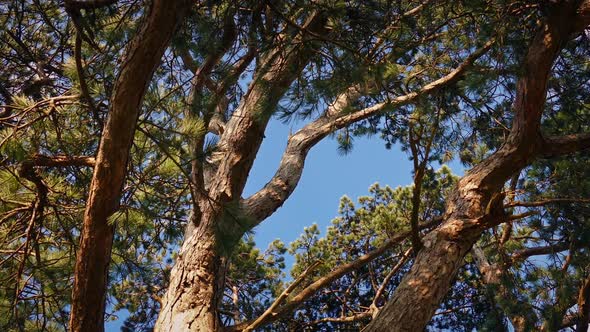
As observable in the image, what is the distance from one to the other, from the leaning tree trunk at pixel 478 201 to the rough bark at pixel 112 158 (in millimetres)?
1139

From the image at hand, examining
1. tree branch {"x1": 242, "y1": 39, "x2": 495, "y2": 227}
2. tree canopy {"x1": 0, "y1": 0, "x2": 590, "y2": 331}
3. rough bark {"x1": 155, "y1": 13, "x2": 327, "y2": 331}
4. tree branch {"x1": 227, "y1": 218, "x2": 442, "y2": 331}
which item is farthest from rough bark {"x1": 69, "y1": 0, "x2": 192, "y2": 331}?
tree branch {"x1": 242, "y1": 39, "x2": 495, "y2": 227}

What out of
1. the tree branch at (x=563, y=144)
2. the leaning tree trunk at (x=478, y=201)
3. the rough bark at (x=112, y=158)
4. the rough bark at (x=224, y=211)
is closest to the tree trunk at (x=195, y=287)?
the rough bark at (x=224, y=211)

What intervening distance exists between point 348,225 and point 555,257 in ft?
12.0

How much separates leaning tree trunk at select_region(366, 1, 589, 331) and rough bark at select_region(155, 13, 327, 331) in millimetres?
→ 793

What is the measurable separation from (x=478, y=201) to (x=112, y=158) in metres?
1.80

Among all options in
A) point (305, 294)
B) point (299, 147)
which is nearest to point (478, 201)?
point (305, 294)

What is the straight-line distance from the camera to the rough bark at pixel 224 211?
2.80 meters

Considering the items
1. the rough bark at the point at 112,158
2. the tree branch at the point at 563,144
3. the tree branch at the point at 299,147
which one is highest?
the tree branch at the point at 299,147

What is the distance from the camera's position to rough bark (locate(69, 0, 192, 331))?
6.78 feet

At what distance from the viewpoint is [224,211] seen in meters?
2.71

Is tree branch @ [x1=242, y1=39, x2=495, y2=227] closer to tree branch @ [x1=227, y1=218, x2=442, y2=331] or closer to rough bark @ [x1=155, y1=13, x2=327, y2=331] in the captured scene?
rough bark @ [x1=155, y1=13, x2=327, y2=331]

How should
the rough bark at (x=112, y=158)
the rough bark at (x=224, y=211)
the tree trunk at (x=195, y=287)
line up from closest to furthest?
1. the rough bark at (x=112, y=158)
2. the rough bark at (x=224, y=211)
3. the tree trunk at (x=195, y=287)

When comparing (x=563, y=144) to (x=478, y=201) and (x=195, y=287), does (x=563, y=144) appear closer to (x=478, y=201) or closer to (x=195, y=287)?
(x=478, y=201)

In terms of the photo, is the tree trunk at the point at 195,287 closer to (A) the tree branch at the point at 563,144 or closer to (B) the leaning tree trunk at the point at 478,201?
(B) the leaning tree trunk at the point at 478,201
